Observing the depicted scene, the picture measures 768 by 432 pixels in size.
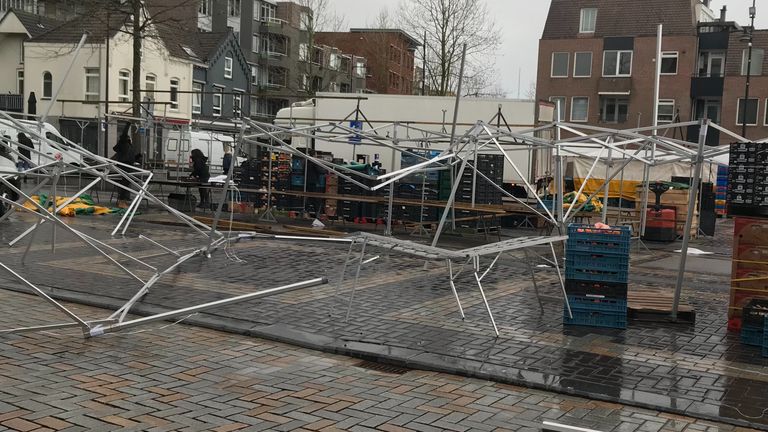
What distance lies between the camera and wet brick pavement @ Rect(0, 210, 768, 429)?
21.1 ft

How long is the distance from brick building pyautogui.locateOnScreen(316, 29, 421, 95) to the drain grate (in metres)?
52.9

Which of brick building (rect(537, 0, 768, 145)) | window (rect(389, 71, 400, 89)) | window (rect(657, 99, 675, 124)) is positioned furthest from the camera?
window (rect(389, 71, 400, 89))

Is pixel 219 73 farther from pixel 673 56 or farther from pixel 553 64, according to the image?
pixel 673 56

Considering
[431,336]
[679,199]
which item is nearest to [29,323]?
[431,336]

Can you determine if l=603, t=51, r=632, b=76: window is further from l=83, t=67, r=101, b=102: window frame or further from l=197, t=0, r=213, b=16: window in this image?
l=83, t=67, r=101, b=102: window frame

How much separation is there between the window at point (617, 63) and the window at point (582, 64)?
102cm

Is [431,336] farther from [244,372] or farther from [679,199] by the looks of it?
[679,199]

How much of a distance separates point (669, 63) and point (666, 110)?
3.12 m

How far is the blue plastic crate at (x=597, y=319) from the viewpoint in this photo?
853cm

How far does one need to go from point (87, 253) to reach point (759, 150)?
998 centimetres

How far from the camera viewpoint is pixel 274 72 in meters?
69.1

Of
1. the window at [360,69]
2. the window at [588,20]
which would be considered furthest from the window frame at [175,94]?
the window at [588,20]

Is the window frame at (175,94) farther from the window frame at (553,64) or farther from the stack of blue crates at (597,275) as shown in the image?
the stack of blue crates at (597,275)

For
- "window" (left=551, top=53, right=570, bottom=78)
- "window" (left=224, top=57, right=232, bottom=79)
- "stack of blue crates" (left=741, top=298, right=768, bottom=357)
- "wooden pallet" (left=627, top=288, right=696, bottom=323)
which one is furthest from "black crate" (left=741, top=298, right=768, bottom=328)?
"window" (left=224, top=57, right=232, bottom=79)
